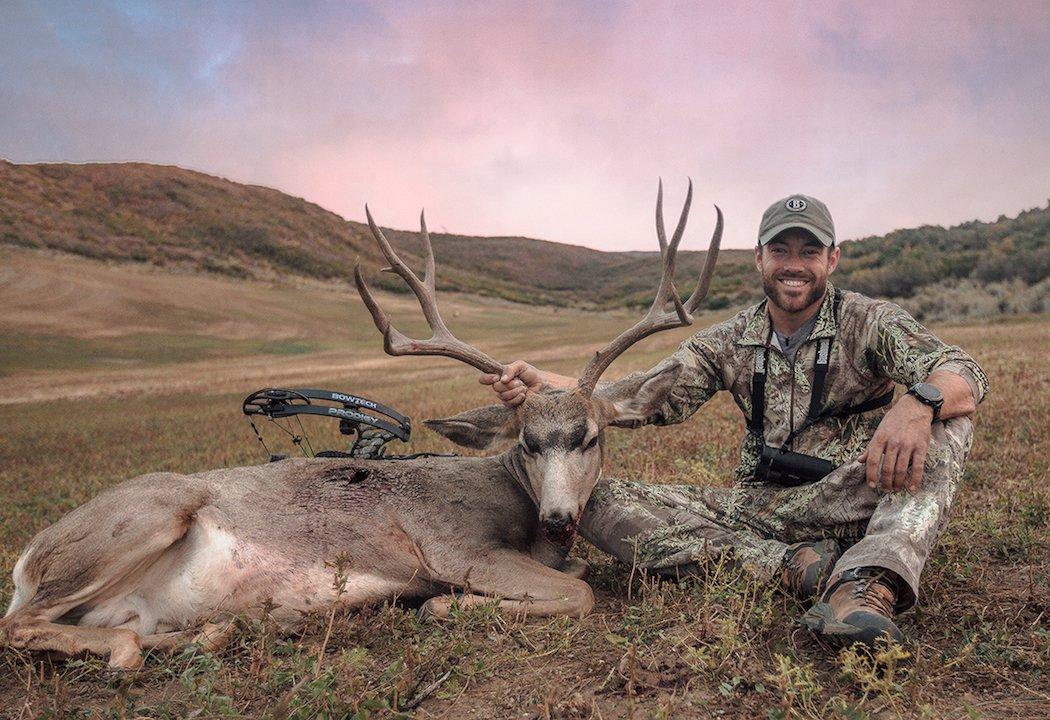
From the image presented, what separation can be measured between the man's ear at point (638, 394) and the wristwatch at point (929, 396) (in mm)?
1593

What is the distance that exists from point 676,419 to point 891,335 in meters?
1.53

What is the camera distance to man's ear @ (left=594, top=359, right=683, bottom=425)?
522 centimetres

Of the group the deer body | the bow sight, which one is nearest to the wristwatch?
the deer body

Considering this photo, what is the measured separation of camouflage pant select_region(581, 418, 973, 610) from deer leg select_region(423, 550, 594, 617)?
427 mm

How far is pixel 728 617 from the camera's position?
3520mm

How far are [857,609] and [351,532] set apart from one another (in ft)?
9.15

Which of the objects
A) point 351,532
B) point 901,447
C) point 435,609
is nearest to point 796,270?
point 901,447

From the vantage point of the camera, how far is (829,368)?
4.85 metres

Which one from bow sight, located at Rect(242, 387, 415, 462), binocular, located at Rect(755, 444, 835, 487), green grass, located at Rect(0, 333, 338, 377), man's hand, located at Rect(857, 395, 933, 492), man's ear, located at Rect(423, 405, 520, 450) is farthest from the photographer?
green grass, located at Rect(0, 333, 338, 377)

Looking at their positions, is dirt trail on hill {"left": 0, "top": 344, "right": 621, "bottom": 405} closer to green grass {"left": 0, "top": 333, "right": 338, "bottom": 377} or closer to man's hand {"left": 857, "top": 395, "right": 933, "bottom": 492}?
green grass {"left": 0, "top": 333, "right": 338, "bottom": 377}

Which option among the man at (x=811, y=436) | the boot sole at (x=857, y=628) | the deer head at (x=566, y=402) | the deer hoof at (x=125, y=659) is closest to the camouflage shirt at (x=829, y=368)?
the man at (x=811, y=436)

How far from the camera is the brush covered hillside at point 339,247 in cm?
2755

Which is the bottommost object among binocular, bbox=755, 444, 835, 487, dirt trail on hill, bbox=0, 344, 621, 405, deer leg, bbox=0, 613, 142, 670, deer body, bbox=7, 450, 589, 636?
dirt trail on hill, bbox=0, 344, 621, 405

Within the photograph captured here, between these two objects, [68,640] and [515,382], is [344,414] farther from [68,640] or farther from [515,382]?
[68,640]
